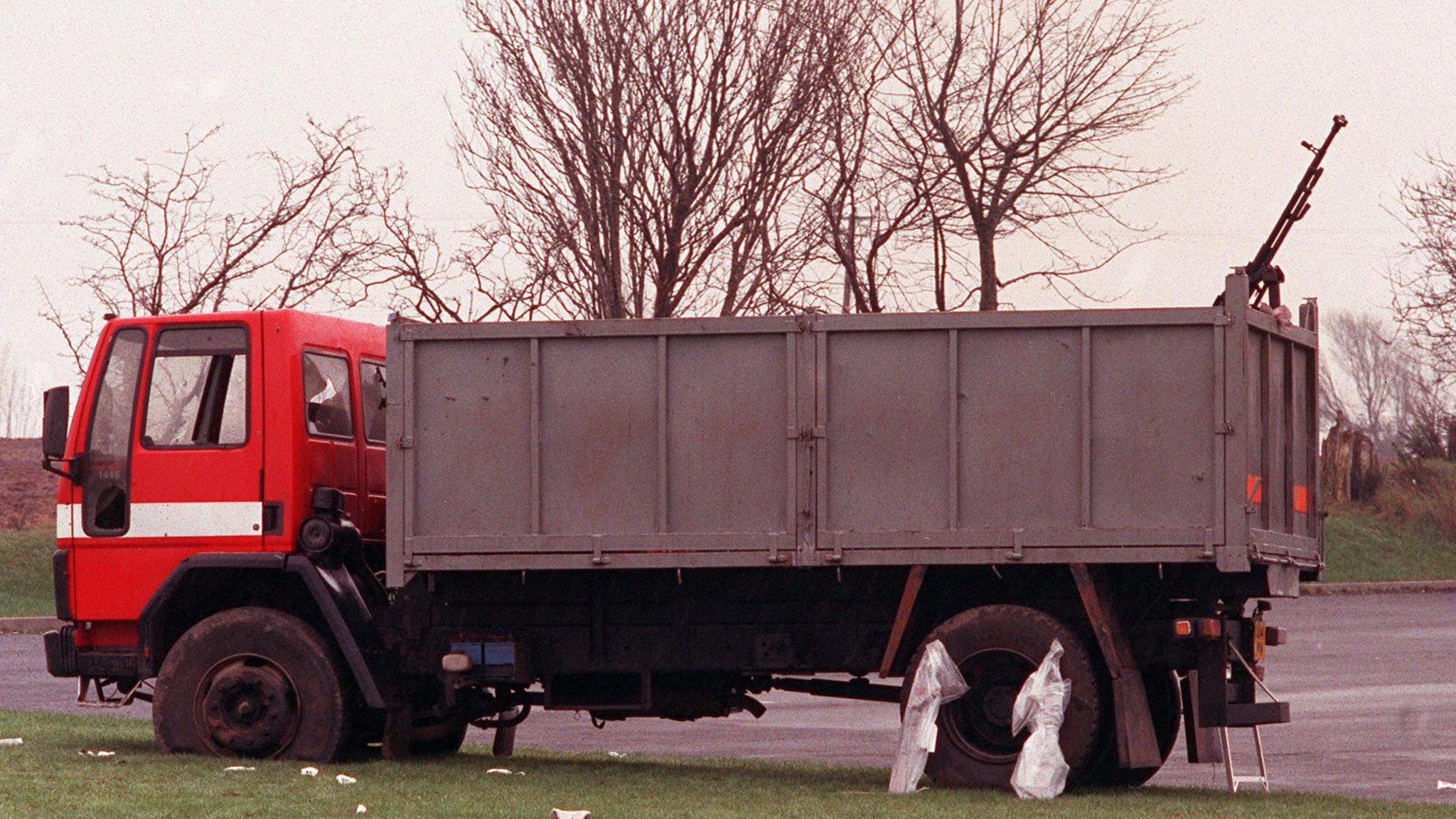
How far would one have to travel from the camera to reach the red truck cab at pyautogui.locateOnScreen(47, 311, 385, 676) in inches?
450

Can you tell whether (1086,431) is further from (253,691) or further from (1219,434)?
(253,691)

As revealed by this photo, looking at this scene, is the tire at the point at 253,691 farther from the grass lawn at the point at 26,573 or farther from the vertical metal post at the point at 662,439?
the grass lawn at the point at 26,573

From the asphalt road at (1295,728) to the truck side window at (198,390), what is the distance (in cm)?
391

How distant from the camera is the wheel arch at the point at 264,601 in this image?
1121cm

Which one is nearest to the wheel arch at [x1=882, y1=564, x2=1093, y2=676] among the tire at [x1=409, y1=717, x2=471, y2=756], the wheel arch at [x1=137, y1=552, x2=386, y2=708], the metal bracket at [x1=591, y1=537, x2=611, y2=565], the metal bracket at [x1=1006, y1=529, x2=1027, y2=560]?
the metal bracket at [x1=1006, y1=529, x2=1027, y2=560]

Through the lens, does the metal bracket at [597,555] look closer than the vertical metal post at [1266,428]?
No

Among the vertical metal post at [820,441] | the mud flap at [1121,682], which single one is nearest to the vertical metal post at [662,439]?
the vertical metal post at [820,441]

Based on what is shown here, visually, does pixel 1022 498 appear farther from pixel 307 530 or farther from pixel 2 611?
pixel 2 611

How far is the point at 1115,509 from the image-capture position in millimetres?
10297

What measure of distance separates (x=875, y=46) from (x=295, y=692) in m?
21.0

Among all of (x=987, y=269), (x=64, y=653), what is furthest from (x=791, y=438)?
(x=987, y=269)

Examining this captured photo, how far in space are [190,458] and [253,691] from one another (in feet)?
4.57

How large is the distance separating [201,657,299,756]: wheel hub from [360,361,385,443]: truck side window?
1.55m

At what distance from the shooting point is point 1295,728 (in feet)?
51.4
